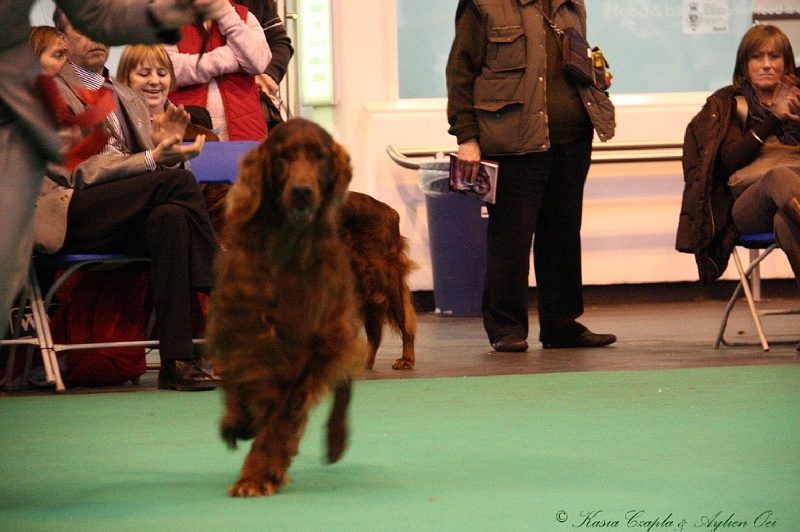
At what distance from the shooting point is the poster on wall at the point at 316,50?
8.49 m

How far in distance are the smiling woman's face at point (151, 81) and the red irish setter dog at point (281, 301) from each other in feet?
8.28

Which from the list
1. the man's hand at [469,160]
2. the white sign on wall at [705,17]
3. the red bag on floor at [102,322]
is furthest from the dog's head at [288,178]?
the white sign on wall at [705,17]

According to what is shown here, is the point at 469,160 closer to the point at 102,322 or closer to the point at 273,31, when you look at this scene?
the point at 273,31

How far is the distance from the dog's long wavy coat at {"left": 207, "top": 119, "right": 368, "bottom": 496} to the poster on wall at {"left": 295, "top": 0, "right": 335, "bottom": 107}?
575 centimetres

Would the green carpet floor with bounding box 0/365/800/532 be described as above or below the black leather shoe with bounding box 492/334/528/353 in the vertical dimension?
above

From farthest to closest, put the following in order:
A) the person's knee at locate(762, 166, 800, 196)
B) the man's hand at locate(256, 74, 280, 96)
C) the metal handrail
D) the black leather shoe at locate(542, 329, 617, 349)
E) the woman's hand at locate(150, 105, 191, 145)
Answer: the metal handrail, the man's hand at locate(256, 74, 280, 96), the black leather shoe at locate(542, 329, 617, 349), the person's knee at locate(762, 166, 800, 196), the woman's hand at locate(150, 105, 191, 145)

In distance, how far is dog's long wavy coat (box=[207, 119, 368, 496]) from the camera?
2703 mm

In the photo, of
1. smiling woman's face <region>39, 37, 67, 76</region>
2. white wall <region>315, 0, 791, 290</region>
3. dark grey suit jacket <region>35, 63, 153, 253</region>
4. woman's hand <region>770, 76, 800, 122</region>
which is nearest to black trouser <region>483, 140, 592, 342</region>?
woman's hand <region>770, 76, 800, 122</region>

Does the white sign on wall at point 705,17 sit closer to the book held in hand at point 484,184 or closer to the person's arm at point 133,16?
the book held in hand at point 484,184

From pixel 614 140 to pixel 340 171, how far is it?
591cm

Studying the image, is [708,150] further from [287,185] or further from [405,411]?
[287,185]

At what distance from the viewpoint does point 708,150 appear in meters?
5.66

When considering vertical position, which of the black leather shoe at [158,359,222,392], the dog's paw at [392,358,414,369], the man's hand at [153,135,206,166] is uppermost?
the man's hand at [153,135,206,166]

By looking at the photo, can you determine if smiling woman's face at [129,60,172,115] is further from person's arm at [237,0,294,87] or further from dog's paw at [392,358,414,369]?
dog's paw at [392,358,414,369]
